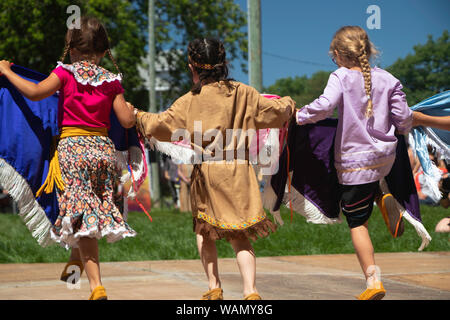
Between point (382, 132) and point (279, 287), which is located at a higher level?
point (382, 132)

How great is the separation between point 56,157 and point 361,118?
194 cm

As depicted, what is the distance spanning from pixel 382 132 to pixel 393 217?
0.71 meters

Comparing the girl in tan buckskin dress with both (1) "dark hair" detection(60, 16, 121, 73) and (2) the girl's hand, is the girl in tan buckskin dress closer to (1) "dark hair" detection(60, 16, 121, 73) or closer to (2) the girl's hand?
(1) "dark hair" detection(60, 16, 121, 73)

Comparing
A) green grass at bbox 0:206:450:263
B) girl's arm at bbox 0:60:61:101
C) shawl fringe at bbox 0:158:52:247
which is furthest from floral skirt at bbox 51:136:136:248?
green grass at bbox 0:206:450:263

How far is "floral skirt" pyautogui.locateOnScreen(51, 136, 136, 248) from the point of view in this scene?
3.90 m

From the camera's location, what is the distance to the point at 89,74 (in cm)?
402

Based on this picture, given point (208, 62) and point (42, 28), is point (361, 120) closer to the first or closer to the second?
point (208, 62)

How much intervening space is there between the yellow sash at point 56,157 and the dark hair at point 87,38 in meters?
0.42

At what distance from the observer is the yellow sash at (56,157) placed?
4.01 meters

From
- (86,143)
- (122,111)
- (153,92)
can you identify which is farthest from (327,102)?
(153,92)

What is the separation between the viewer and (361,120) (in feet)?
13.7

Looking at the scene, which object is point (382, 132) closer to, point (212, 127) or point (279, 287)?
point (212, 127)

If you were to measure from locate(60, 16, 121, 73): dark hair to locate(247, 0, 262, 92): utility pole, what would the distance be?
14.4ft
